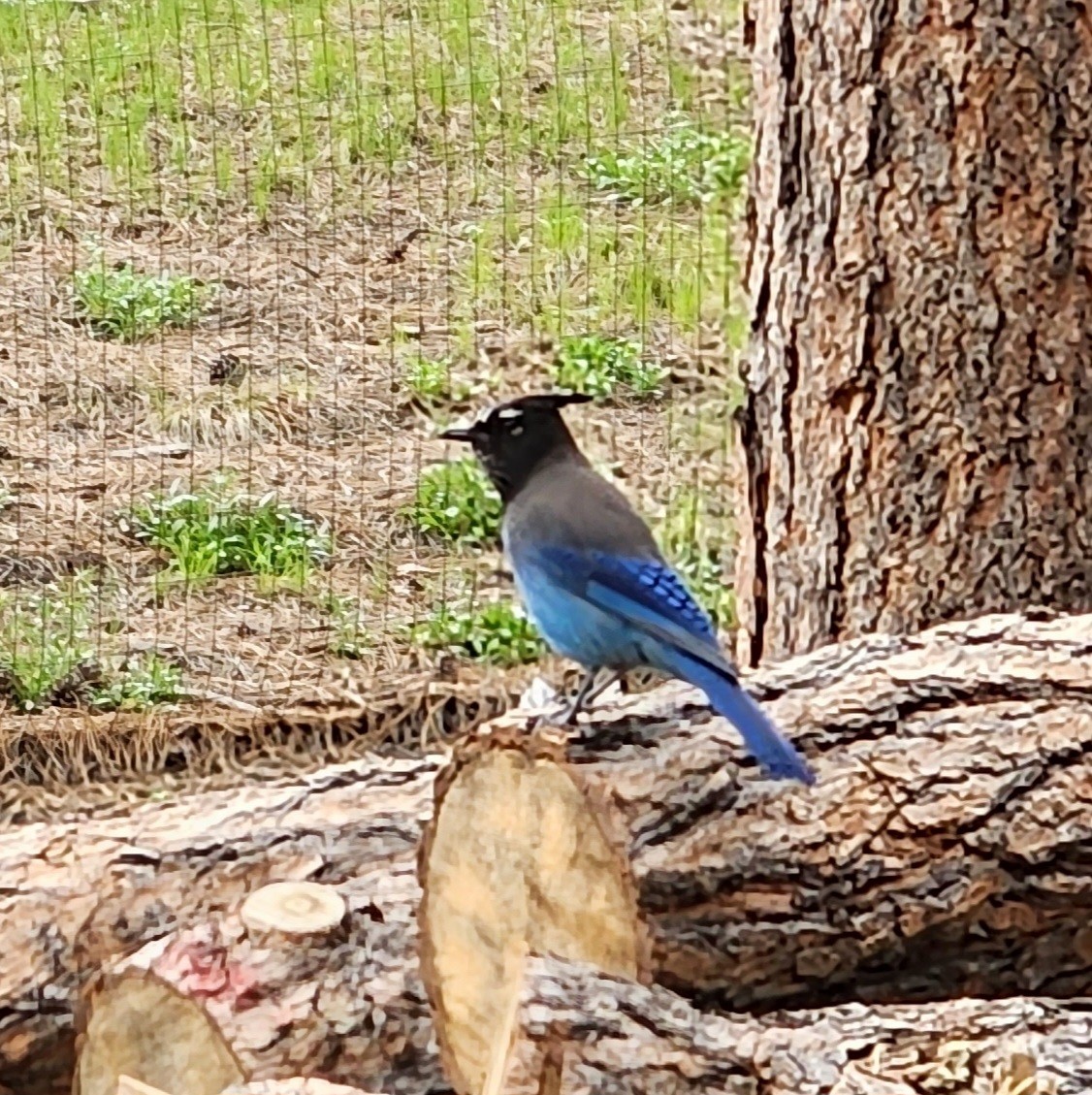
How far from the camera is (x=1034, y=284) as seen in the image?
2465mm

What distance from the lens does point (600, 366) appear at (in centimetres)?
283

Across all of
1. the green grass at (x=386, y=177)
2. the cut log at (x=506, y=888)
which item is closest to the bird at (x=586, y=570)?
the cut log at (x=506, y=888)

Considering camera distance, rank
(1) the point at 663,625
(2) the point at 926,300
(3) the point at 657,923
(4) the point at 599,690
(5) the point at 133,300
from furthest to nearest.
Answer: (5) the point at 133,300 < (2) the point at 926,300 < (4) the point at 599,690 < (1) the point at 663,625 < (3) the point at 657,923

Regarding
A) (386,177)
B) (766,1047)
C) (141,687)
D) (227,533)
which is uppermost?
(386,177)

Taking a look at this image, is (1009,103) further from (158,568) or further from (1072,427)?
(158,568)

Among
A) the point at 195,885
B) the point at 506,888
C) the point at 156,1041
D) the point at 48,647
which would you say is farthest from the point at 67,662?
the point at 506,888

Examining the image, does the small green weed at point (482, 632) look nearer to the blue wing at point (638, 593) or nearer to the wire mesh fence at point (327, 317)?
the wire mesh fence at point (327, 317)

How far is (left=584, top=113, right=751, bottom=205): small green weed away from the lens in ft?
9.02

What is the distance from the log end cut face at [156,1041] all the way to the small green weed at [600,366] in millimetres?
1225

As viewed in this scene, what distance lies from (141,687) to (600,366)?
2.75 feet

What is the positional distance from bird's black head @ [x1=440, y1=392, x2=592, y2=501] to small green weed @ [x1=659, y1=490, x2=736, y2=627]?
0.68 meters

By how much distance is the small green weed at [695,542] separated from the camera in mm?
2918

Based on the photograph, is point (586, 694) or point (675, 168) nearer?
point (586, 694)

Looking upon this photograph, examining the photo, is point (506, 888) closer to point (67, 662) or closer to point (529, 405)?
point (529, 405)
